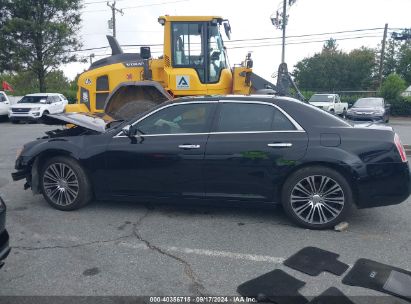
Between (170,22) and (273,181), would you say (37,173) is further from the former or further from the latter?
(170,22)

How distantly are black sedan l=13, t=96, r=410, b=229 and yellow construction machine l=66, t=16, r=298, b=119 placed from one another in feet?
11.9

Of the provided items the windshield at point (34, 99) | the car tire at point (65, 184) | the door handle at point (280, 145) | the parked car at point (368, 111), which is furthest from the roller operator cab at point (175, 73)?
the parked car at point (368, 111)

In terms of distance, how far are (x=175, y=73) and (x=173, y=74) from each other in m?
0.05

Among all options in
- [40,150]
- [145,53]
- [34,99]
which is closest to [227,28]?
[145,53]

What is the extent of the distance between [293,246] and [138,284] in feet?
5.63

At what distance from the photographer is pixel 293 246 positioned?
160 inches

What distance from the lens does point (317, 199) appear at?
4488 mm

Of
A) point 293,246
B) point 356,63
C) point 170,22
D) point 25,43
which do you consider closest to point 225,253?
point 293,246

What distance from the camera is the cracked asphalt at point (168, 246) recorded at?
10.8ft

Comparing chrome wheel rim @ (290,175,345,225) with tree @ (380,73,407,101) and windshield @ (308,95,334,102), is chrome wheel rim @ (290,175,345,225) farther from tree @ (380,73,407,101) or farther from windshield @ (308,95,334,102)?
tree @ (380,73,407,101)

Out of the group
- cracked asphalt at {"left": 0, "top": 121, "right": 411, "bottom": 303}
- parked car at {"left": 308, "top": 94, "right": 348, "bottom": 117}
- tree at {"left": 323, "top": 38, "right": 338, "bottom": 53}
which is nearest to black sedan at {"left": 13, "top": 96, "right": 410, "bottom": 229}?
cracked asphalt at {"left": 0, "top": 121, "right": 411, "bottom": 303}

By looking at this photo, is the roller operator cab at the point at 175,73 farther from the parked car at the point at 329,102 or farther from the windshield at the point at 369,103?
the parked car at the point at 329,102

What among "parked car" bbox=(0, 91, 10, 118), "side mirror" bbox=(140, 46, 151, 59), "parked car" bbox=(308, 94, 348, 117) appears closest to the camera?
"side mirror" bbox=(140, 46, 151, 59)

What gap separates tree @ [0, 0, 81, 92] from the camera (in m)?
22.5
